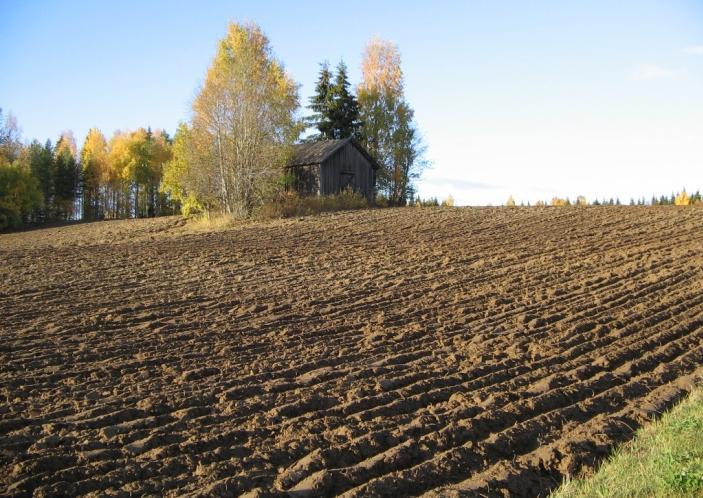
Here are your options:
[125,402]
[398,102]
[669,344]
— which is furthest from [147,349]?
[398,102]

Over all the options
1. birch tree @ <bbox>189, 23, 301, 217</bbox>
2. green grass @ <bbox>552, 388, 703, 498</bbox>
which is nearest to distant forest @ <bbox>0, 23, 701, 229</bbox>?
birch tree @ <bbox>189, 23, 301, 217</bbox>

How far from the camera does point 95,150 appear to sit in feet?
208

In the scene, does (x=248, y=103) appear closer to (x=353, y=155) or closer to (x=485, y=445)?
(x=353, y=155)

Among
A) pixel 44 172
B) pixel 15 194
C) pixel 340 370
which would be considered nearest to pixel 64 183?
pixel 44 172

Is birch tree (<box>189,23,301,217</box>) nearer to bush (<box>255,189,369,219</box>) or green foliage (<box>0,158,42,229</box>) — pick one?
bush (<box>255,189,369,219</box>)

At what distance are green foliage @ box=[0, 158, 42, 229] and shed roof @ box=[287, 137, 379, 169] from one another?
2262 centimetres

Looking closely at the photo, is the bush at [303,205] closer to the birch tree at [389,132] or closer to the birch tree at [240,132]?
the birch tree at [240,132]

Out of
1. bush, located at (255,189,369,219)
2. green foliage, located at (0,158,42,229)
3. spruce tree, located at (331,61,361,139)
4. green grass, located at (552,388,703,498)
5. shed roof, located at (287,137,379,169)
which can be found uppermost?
spruce tree, located at (331,61,361,139)

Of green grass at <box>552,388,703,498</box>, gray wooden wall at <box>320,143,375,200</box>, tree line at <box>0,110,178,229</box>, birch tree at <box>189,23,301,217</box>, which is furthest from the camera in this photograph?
tree line at <box>0,110,178,229</box>

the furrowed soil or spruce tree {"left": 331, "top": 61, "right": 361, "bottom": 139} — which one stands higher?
spruce tree {"left": 331, "top": 61, "right": 361, "bottom": 139}

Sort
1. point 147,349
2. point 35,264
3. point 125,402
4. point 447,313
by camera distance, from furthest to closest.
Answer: point 35,264 → point 447,313 → point 147,349 → point 125,402

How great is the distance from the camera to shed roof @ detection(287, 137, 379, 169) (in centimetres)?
3456

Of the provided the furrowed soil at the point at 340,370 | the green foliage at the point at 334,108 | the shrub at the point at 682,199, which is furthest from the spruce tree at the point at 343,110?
the furrowed soil at the point at 340,370

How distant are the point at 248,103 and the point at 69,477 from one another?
26.6 metres
